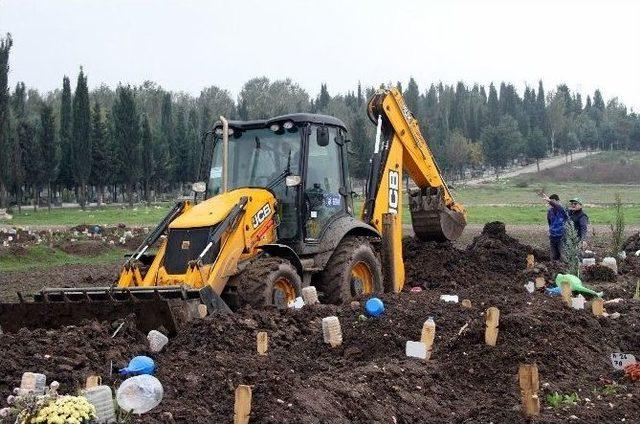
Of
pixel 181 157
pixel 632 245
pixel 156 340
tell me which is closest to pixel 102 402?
pixel 156 340

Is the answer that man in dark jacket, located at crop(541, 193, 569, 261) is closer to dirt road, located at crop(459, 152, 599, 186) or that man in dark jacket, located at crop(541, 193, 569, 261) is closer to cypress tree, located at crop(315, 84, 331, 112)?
dirt road, located at crop(459, 152, 599, 186)

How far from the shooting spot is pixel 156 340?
683 centimetres

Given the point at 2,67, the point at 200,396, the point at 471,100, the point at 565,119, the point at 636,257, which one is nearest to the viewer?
the point at 200,396

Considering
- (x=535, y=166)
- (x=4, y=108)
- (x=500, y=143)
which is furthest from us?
(x=535, y=166)

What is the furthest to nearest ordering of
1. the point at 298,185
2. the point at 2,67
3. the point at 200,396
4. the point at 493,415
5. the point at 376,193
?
the point at 2,67 < the point at 376,193 < the point at 298,185 < the point at 200,396 < the point at 493,415

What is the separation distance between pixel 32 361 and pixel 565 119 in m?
95.6

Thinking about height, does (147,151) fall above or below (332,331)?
above

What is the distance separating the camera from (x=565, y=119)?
315 feet

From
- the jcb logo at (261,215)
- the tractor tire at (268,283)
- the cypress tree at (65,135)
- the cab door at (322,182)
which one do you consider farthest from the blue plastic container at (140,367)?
the cypress tree at (65,135)

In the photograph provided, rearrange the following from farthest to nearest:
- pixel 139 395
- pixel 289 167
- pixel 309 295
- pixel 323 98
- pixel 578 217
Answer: pixel 323 98, pixel 578 217, pixel 289 167, pixel 309 295, pixel 139 395

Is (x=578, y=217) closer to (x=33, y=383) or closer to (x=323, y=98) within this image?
(x=33, y=383)

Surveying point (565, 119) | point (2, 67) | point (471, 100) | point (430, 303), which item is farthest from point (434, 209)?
point (471, 100)

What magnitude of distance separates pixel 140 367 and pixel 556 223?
932cm

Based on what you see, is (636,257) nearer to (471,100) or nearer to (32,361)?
(32,361)
